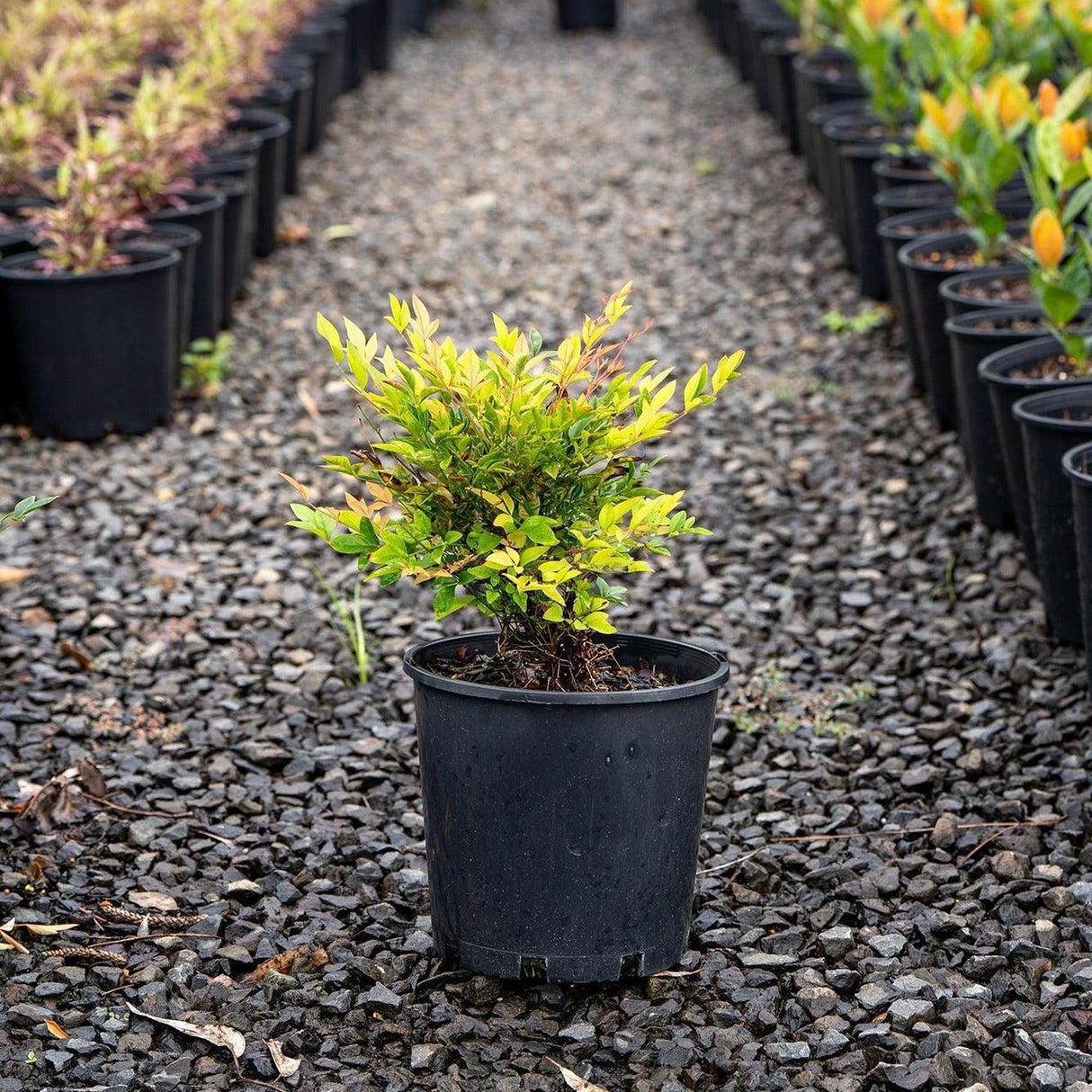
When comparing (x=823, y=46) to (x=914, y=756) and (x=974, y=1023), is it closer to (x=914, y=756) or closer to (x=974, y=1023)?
(x=914, y=756)

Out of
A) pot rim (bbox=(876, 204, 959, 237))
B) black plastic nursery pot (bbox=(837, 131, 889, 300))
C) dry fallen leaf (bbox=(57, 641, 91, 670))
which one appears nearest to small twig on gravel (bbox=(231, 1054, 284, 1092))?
dry fallen leaf (bbox=(57, 641, 91, 670))

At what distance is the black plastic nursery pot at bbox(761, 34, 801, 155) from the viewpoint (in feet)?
25.6

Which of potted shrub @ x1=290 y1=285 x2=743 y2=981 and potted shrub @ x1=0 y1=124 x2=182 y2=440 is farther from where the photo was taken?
potted shrub @ x1=0 y1=124 x2=182 y2=440

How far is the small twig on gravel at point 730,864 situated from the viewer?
8.49ft

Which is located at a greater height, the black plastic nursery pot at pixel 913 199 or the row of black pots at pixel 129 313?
the black plastic nursery pot at pixel 913 199

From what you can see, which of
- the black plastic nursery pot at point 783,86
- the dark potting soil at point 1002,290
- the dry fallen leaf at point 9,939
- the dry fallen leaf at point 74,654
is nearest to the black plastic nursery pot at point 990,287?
the dark potting soil at point 1002,290

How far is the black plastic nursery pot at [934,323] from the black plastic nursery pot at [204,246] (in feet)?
7.59

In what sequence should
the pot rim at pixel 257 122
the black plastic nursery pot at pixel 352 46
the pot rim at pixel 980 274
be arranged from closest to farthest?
the pot rim at pixel 980 274 < the pot rim at pixel 257 122 < the black plastic nursery pot at pixel 352 46

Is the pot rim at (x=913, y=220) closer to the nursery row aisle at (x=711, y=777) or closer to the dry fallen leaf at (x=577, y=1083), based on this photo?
the nursery row aisle at (x=711, y=777)

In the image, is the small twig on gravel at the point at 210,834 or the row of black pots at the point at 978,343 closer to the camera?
the small twig on gravel at the point at 210,834

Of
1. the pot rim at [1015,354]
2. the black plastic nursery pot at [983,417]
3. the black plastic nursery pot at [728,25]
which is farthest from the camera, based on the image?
the black plastic nursery pot at [728,25]

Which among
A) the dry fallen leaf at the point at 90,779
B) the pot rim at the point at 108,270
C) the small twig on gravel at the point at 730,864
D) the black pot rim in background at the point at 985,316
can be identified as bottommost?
the small twig on gravel at the point at 730,864

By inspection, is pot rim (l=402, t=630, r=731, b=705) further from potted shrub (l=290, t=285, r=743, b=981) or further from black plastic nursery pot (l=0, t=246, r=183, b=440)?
black plastic nursery pot (l=0, t=246, r=183, b=440)

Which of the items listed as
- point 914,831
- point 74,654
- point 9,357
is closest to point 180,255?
point 9,357
